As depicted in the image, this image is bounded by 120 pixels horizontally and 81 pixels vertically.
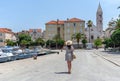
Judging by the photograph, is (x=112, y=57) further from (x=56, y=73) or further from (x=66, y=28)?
(x=66, y=28)

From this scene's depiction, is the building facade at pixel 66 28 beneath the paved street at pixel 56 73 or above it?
above

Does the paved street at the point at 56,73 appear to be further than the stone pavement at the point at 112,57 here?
No

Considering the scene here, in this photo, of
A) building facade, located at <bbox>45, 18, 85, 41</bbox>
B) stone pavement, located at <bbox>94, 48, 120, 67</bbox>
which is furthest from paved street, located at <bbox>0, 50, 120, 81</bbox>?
building facade, located at <bbox>45, 18, 85, 41</bbox>

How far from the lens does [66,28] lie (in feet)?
576

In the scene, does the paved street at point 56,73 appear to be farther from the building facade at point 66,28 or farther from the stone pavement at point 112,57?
the building facade at point 66,28

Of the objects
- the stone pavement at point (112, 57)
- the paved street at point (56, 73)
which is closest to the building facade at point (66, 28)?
the stone pavement at point (112, 57)

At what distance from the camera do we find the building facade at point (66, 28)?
17500 cm

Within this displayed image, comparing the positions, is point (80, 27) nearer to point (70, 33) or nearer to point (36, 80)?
point (70, 33)

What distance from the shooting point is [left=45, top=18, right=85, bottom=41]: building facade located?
175m

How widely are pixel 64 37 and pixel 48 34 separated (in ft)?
27.0

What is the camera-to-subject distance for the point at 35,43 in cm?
16825

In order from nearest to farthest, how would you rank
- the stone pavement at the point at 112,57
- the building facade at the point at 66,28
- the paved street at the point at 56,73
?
the paved street at the point at 56,73 < the stone pavement at the point at 112,57 < the building facade at the point at 66,28

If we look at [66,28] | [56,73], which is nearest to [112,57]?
[56,73]

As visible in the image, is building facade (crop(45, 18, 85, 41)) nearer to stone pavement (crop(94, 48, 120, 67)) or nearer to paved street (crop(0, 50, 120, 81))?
stone pavement (crop(94, 48, 120, 67))
